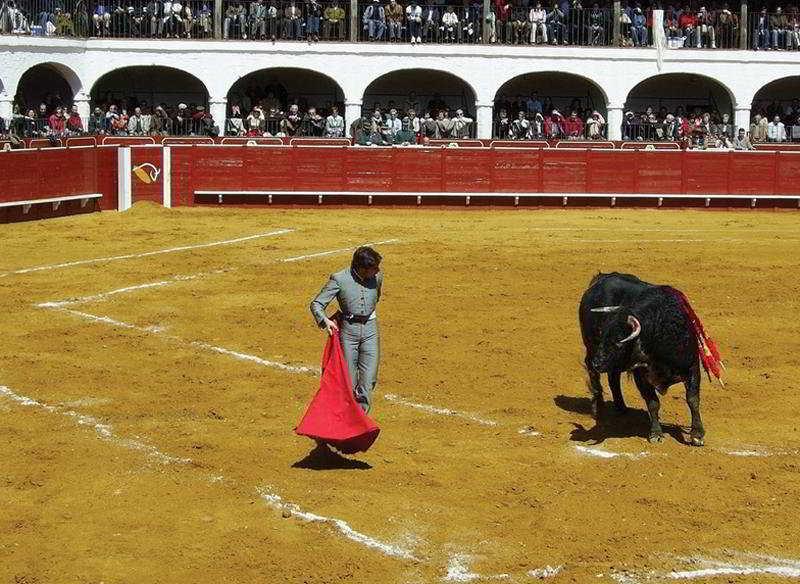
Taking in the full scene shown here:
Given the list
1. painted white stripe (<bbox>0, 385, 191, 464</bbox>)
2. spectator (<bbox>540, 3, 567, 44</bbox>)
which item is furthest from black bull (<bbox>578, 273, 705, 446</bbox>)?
spectator (<bbox>540, 3, 567, 44</bbox>)

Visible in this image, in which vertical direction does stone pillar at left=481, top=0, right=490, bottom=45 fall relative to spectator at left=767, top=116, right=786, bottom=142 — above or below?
above

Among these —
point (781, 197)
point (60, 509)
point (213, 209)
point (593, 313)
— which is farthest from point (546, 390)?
point (781, 197)

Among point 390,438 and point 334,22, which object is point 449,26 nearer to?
point 334,22

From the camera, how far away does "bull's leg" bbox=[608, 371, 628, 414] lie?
9758 mm

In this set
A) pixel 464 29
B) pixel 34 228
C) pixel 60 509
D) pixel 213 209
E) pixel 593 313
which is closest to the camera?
pixel 60 509

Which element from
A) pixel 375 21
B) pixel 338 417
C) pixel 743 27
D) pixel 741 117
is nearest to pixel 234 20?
pixel 375 21

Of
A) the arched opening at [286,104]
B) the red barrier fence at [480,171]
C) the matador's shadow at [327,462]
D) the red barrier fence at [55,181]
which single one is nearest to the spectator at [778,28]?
the red barrier fence at [480,171]

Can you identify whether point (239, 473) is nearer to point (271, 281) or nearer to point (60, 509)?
point (60, 509)

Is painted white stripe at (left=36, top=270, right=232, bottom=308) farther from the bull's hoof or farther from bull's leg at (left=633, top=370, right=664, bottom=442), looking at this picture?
the bull's hoof

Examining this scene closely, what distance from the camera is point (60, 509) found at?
7.98m

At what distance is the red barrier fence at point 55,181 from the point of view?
2297 cm

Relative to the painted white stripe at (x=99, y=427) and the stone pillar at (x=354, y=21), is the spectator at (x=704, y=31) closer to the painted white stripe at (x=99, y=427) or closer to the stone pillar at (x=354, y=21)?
the stone pillar at (x=354, y=21)

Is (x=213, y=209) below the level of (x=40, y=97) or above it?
below

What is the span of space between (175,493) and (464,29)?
27.2 meters
